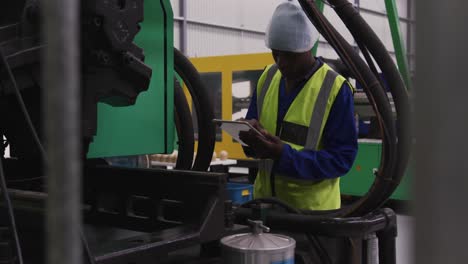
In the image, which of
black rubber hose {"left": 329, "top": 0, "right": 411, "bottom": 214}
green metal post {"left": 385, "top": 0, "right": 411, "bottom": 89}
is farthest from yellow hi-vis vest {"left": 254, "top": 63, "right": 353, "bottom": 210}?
green metal post {"left": 385, "top": 0, "right": 411, "bottom": 89}

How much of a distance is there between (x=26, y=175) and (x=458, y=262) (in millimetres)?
1164

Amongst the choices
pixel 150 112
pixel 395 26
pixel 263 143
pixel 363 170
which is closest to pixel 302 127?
pixel 263 143

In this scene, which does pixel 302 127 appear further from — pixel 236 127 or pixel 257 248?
pixel 257 248

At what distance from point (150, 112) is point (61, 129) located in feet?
2.68

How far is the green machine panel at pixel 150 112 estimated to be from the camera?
122 centimetres

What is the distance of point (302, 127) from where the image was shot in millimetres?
1790

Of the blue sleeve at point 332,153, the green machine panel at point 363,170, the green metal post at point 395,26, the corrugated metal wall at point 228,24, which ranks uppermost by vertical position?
the corrugated metal wall at point 228,24

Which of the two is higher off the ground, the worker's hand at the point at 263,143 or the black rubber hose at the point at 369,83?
the black rubber hose at the point at 369,83

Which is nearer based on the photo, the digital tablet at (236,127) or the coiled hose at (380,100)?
the coiled hose at (380,100)

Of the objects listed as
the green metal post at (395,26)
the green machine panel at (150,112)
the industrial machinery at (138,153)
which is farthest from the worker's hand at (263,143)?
the green metal post at (395,26)

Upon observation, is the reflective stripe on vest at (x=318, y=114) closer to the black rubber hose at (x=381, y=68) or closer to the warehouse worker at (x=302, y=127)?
the warehouse worker at (x=302, y=127)

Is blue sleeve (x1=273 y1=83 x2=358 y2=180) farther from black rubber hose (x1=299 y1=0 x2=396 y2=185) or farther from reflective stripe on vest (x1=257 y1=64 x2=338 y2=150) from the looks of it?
black rubber hose (x1=299 y1=0 x2=396 y2=185)

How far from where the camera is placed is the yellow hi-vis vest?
1764mm

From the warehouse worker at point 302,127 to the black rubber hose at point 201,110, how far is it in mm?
141
